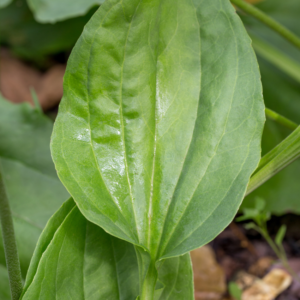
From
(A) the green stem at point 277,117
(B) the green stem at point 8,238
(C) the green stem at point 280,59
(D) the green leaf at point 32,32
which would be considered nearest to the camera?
(B) the green stem at point 8,238

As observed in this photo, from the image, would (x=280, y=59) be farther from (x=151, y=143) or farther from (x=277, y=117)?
(x=151, y=143)

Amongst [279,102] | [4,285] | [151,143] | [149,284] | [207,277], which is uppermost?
[151,143]

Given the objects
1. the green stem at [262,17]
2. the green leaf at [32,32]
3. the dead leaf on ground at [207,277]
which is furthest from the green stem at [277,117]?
the green leaf at [32,32]

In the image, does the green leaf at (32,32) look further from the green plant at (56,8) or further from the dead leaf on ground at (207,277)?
the dead leaf on ground at (207,277)

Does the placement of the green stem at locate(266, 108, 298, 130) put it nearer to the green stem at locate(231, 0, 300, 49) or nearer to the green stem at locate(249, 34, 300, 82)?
the green stem at locate(231, 0, 300, 49)

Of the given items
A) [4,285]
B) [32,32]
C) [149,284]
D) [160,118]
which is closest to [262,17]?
[160,118]

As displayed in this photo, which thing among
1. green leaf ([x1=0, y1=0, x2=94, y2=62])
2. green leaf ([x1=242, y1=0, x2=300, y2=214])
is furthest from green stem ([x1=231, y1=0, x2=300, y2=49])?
green leaf ([x1=0, y1=0, x2=94, y2=62])
